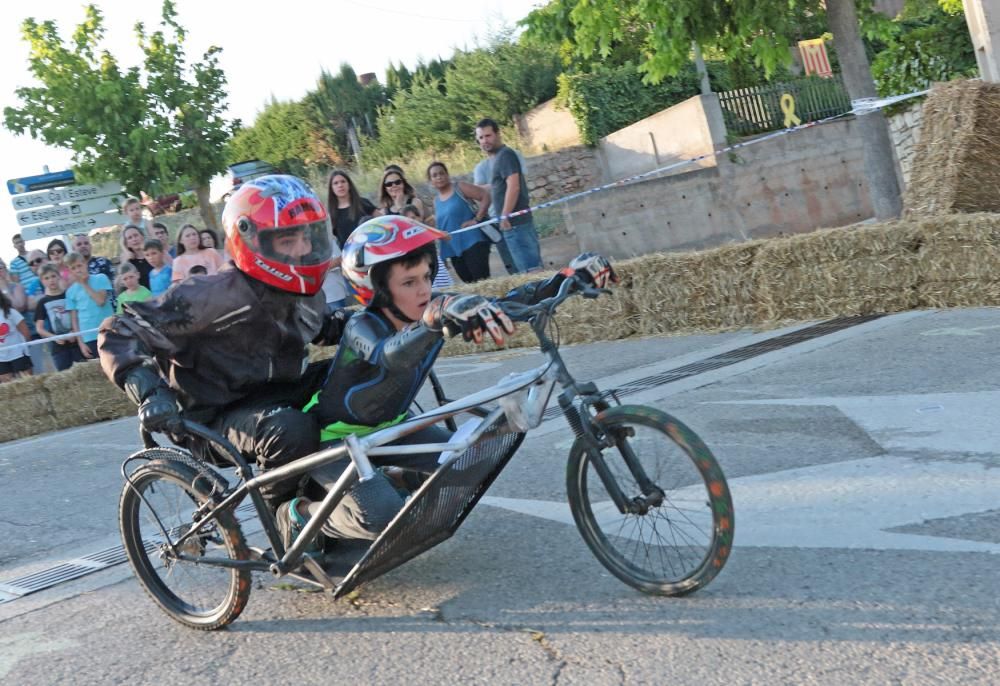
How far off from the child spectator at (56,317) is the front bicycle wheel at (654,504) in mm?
10541

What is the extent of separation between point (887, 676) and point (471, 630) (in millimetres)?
1360

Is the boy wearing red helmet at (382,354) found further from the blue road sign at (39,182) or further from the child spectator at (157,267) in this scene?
the blue road sign at (39,182)

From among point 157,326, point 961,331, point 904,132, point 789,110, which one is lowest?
point 961,331

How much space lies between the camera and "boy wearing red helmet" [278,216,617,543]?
3910 millimetres

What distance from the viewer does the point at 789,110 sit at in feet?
88.6

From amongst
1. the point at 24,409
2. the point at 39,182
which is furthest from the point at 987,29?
the point at 39,182

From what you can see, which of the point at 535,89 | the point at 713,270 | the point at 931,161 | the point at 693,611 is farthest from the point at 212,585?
the point at 535,89

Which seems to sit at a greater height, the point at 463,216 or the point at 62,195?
the point at 62,195

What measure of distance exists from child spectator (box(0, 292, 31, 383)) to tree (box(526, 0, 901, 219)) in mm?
6961

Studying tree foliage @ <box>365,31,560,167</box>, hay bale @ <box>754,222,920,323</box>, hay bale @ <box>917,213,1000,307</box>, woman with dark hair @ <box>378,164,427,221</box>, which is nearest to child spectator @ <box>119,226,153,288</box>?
woman with dark hair @ <box>378,164,427,221</box>

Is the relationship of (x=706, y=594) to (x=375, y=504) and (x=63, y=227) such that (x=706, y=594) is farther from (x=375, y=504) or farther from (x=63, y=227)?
(x=63, y=227)

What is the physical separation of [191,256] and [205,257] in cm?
13

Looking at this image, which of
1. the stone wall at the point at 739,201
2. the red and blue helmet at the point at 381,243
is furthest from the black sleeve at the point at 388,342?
the stone wall at the point at 739,201

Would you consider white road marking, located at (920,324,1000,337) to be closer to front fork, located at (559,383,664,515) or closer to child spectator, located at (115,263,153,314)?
front fork, located at (559,383,664,515)
